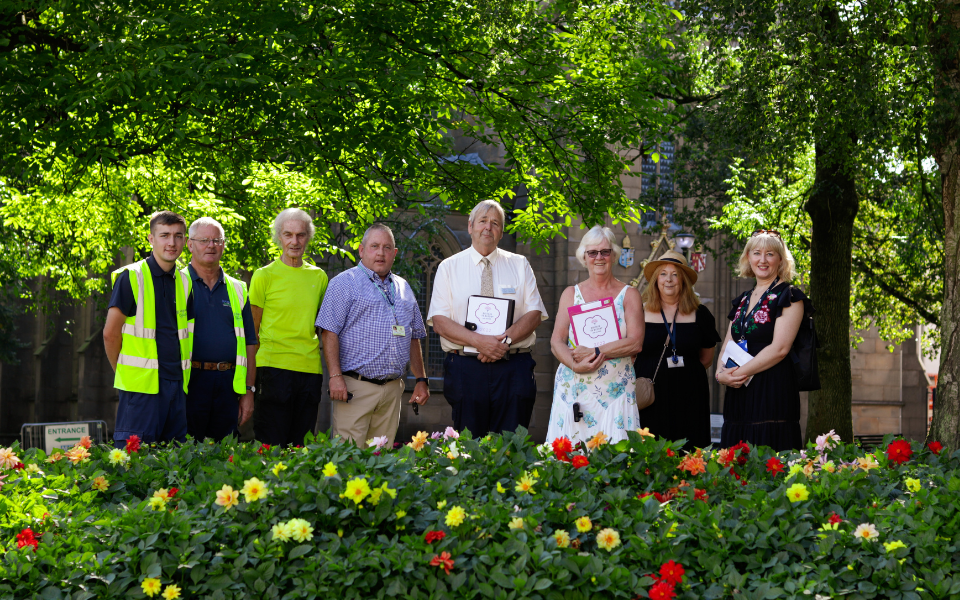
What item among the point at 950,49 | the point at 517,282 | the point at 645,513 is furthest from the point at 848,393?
the point at 645,513

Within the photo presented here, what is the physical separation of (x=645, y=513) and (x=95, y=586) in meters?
1.87

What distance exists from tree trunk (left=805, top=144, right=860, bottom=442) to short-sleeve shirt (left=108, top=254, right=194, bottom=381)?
8.98 m

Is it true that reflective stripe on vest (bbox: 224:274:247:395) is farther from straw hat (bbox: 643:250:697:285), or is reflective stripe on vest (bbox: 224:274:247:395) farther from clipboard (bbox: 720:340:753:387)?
clipboard (bbox: 720:340:753:387)

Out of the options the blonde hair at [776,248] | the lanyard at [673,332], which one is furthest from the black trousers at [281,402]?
the blonde hair at [776,248]

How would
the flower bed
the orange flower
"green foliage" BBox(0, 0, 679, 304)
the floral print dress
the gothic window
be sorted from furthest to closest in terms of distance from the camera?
1. the gothic window
2. "green foliage" BBox(0, 0, 679, 304)
3. the floral print dress
4. the orange flower
5. the flower bed

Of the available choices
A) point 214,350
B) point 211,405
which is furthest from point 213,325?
point 211,405

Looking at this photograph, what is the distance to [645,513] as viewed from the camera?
3.29 meters

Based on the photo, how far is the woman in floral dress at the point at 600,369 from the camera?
5.69 m

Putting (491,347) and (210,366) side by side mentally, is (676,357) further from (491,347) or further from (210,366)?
(210,366)

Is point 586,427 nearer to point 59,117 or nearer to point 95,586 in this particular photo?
point 95,586

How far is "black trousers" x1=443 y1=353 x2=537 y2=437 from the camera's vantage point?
5895 mm

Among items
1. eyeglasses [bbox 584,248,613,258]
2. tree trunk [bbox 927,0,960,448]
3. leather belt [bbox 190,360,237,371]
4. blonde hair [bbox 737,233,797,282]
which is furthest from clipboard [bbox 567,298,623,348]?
leather belt [bbox 190,360,237,371]

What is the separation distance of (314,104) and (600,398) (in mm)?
4244

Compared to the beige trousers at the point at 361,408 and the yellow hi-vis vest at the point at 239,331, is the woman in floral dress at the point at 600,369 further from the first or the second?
the yellow hi-vis vest at the point at 239,331
